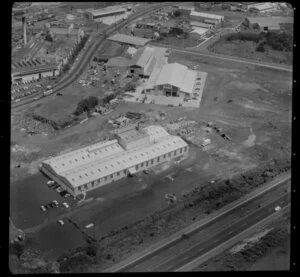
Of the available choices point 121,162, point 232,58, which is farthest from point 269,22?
point 121,162

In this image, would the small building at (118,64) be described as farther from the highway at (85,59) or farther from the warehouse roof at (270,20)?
the warehouse roof at (270,20)

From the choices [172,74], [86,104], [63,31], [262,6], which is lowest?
[86,104]

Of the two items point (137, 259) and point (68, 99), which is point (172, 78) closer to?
point (68, 99)

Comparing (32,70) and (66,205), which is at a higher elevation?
(32,70)

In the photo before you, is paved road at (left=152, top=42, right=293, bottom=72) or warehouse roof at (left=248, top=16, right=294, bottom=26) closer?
paved road at (left=152, top=42, right=293, bottom=72)

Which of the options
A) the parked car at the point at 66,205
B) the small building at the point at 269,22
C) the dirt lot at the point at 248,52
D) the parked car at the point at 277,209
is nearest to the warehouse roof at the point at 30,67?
the dirt lot at the point at 248,52

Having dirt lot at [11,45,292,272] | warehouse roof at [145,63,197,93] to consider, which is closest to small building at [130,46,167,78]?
warehouse roof at [145,63,197,93]

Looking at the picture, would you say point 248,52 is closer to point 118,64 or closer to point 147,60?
point 147,60

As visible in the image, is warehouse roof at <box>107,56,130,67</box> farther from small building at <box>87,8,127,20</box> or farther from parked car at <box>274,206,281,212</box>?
parked car at <box>274,206,281,212</box>
